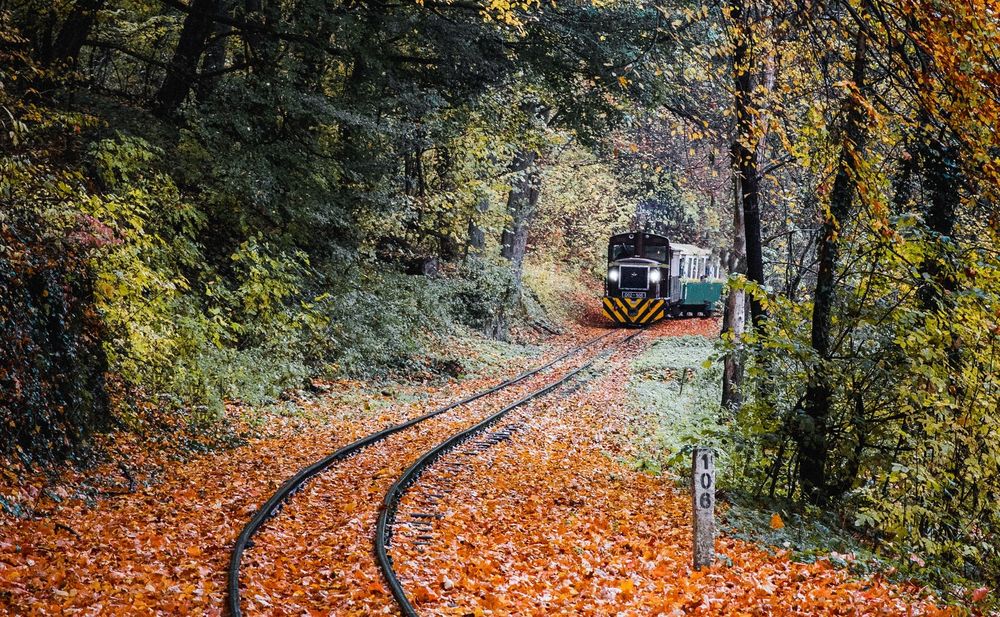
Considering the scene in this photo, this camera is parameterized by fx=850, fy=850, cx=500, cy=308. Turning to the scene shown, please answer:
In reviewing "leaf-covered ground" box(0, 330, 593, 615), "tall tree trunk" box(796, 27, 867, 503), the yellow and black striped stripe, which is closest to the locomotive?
the yellow and black striped stripe

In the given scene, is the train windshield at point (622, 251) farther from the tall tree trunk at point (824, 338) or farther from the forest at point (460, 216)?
the tall tree trunk at point (824, 338)

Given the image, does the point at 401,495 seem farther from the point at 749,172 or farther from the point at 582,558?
the point at 749,172

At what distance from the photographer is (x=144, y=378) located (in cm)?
1147

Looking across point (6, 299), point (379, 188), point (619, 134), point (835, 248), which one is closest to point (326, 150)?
point (379, 188)

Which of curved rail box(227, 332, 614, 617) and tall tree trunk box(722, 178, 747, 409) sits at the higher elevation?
tall tree trunk box(722, 178, 747, 409)

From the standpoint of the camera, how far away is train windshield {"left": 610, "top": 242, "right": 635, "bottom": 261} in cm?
3497

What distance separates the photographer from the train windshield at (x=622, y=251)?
35.0 m

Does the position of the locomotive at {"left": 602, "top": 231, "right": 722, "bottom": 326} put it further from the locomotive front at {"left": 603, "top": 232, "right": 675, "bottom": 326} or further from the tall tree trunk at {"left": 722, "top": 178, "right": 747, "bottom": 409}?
the tall tree trunk at {"left": 722, "top": 178, "right": 747, "bottom": 409}

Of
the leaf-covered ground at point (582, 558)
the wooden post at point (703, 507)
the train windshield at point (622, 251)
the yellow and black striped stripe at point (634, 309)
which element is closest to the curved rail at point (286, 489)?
the leaf-covered ground at point (582, 558)

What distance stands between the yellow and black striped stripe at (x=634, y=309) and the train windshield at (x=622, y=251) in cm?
182

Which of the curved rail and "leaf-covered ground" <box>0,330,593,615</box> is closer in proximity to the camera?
"leaf-covered ground" <box>0,330,593,615</box>

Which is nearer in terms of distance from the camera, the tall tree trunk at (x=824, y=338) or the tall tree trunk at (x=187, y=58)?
the tall tree trunk at (x=824, y=338)

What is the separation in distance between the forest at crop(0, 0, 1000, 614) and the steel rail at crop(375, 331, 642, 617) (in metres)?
2.56

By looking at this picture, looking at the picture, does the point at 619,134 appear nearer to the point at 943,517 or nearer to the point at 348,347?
the point at 348,347
